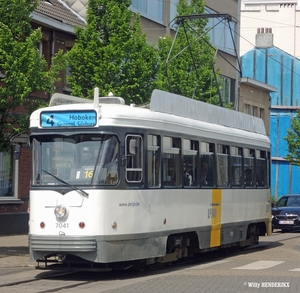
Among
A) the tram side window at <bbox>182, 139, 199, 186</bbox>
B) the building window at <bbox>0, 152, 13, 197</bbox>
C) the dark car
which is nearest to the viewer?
the tram side window at <bbox>182, 139, 199, 186</bbox>

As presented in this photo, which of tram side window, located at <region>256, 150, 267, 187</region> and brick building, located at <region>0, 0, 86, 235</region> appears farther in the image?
brick building, located at <region>0, 0, 86, 235</region>

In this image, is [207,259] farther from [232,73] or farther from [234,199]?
[232,73]

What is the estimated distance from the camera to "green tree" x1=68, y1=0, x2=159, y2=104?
2344cm

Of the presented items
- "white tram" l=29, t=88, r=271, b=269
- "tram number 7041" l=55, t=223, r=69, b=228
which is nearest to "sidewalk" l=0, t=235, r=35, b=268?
"white tram" l=29, t=88, r=271, b=269

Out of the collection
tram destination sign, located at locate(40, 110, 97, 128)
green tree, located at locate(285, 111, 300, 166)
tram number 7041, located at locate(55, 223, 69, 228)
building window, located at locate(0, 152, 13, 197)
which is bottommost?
tram number 7041, located at locate(55, 223, 69, 228)

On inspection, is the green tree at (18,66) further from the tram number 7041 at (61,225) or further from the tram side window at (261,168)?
the tram side window at (261,168)

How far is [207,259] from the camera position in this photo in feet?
62.8

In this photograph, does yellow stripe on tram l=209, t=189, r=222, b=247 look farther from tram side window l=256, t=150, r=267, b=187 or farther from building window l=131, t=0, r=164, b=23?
building window l=131, t=0, r=164, b=23

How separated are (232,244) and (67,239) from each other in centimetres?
733

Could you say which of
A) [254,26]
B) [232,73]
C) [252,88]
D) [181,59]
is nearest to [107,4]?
[181,59]

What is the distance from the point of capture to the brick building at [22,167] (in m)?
26.2

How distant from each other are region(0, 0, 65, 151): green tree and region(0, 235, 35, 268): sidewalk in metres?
2.38

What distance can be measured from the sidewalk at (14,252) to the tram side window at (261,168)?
6005 millimetres

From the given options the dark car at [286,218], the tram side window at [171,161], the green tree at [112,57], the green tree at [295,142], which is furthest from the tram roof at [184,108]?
the green tree at [295,142]
